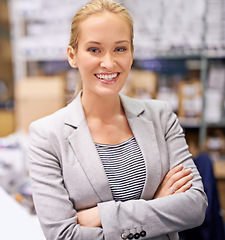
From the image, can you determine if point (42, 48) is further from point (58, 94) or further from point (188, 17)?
point (188, 17)

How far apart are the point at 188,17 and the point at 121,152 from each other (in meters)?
1.96

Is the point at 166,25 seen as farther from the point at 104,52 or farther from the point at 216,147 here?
the point at 104,52

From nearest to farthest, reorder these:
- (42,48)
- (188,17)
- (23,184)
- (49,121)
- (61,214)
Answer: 1. (61,214)
2. (49,121)
3. (23,184)
4. (188,17)
5. (42,48)

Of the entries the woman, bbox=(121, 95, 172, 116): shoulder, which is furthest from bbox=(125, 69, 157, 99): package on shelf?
the woman

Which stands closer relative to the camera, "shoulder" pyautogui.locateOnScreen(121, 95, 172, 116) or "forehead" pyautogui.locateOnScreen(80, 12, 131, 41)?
"forehead" pyautogui.locateOnScreen(80, 12, 131, 41)

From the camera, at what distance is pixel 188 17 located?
2.70 meters

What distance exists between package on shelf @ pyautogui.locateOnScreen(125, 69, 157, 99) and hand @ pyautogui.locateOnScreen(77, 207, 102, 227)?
1921 millimetres

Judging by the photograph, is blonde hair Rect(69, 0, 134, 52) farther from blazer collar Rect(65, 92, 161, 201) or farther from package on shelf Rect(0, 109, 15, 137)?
package on shelf Rect(0, 109, 15, 137)

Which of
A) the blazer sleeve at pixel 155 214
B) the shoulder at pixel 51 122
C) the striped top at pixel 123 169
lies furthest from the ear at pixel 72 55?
the blazer sleeve at pixel 155 214

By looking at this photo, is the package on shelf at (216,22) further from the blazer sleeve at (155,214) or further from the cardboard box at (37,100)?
the blazer sleeve at (155,214)

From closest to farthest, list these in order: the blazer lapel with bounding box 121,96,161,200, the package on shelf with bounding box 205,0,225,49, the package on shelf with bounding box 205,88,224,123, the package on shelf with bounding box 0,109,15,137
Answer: the blazer lapel with bounding box 121,96,161,200, the package on shelf with bounding box 205,0,225,49, the package on shelf with bounding box 205,88,224,123, the package on shelf with bounding box 0,109,15,137

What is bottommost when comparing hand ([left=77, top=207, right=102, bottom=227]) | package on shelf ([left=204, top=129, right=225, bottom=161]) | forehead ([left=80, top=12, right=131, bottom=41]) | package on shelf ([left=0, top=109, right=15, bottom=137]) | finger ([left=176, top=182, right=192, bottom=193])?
package on shelf ([left=204, top=129, right=225, bottom=161])

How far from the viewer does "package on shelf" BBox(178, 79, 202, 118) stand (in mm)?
2811

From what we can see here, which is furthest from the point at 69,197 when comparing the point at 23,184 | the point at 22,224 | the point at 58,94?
the point at 58,94
